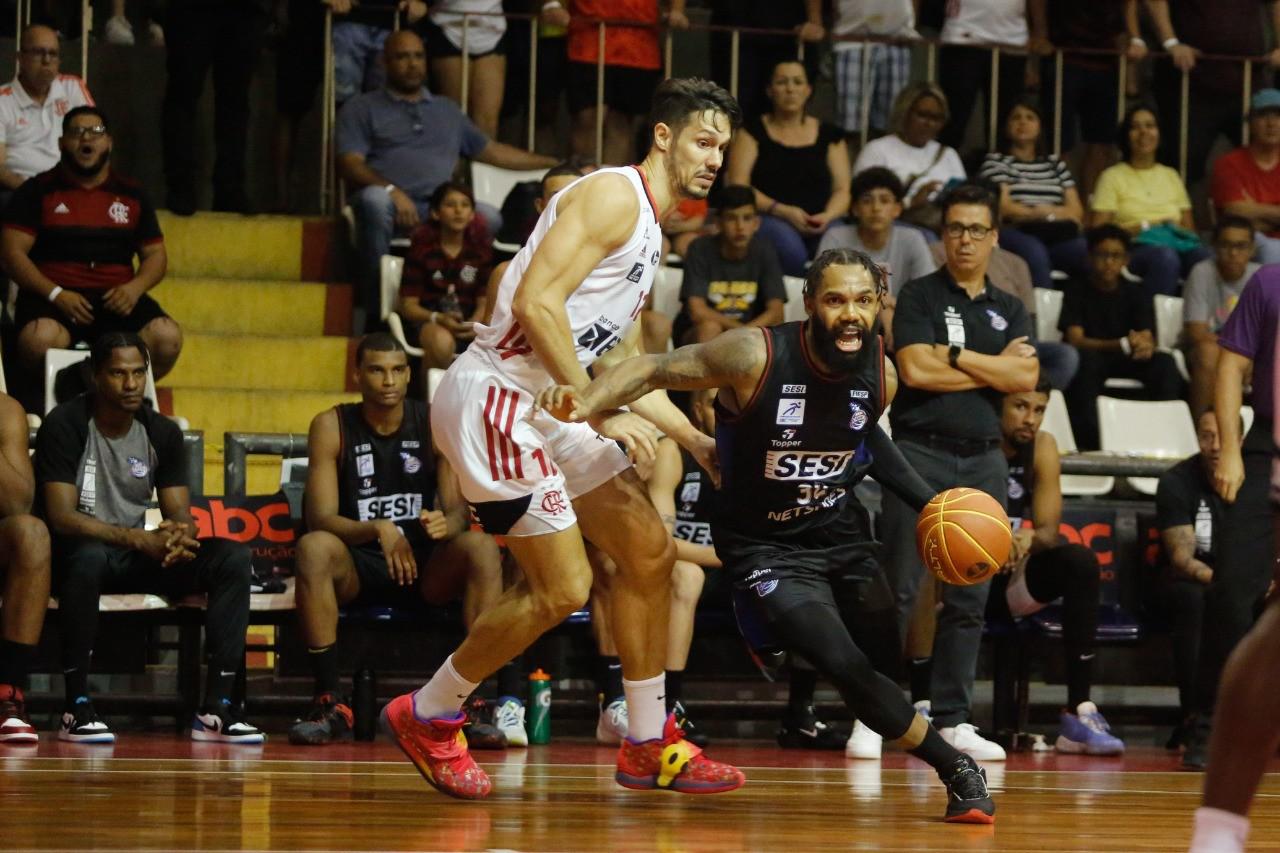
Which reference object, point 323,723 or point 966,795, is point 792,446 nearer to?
point 966,795

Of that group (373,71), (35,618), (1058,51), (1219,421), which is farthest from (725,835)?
(1058,51)

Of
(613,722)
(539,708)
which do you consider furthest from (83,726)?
(613,722)

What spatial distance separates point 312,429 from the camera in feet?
27.4

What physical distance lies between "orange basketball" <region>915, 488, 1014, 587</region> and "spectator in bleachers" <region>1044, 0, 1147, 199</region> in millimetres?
8042

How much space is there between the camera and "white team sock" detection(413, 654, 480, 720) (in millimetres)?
5641

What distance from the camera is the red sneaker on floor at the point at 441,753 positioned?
220 inches

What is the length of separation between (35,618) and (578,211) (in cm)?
345

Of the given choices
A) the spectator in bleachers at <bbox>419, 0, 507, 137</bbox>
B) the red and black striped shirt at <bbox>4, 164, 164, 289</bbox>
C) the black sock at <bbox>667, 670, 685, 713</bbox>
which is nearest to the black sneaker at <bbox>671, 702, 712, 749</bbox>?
the black sock at <bbox>667, 670, 685, 713</bbox>

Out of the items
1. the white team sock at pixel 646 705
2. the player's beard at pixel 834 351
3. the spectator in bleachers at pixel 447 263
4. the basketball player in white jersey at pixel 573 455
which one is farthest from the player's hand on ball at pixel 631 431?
the spectator in bleachers at pixel 447 263

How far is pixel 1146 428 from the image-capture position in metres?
10.7

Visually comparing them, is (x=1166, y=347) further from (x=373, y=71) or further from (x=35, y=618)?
(x=35, y=618)

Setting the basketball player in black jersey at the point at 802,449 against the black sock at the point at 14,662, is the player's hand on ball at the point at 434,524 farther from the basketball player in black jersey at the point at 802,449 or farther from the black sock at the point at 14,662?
the basketball player in black jersey at the point at 802,449

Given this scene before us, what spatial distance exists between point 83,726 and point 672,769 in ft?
9.67

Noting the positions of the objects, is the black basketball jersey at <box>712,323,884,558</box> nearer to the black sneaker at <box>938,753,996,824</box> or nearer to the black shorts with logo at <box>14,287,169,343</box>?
the black sneaker at <box>938,753,996,824</box>
